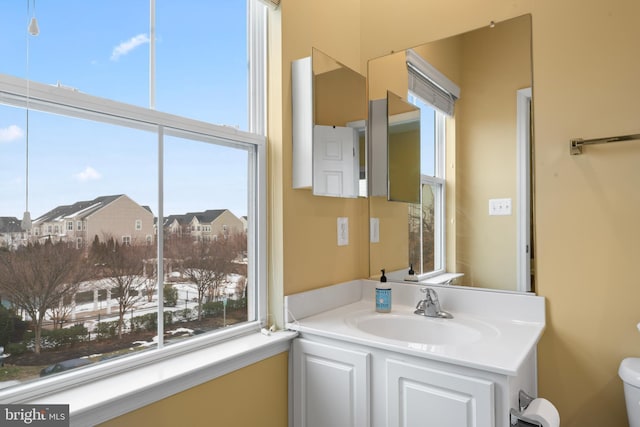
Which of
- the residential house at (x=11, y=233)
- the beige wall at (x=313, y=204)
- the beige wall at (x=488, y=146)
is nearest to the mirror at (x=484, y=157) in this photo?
the beige wall at (x=488, y=146)

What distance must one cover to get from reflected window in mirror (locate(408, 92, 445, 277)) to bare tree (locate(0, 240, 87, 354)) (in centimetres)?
139

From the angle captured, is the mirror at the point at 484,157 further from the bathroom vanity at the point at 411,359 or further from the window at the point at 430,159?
the bathroom vanity at the point at 411,359

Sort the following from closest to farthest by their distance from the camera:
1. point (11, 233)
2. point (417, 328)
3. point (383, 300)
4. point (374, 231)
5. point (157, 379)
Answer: point (11, 233) < point (157, 379) < point (417, 328) < point (383, 300) < point (374, 231)

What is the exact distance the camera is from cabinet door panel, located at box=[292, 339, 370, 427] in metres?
1.37

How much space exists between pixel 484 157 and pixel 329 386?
1151 mm

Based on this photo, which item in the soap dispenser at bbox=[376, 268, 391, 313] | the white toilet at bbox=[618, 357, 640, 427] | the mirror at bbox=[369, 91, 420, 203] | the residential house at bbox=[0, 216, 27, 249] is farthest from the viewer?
the mirror at bbox=[369, 91, 420, 203]

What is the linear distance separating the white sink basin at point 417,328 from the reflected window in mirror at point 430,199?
287mm

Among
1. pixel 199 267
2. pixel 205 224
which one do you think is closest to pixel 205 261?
pixel 199 267

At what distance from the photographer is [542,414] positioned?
113 centimetres

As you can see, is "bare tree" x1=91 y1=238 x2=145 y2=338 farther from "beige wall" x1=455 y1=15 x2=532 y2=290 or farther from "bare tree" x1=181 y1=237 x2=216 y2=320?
"beige wall" x1=455 y1=15 x2=532 y2=290

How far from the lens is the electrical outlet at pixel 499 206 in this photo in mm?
1637

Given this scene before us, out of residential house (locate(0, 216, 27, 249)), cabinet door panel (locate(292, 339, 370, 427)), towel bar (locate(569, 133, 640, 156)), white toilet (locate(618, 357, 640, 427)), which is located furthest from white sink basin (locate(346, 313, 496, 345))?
residential house (locate(0, 216, 27, 249))

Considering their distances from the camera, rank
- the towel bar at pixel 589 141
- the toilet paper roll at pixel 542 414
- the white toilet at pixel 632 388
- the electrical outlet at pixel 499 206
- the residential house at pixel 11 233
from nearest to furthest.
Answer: the residential house at pixel 11 233, the toilet paper roll at pixel 542 414, the white toilet at pixel 632 388, the towel bar at pixel 589 141, the electrical outlet at pixel 499 206

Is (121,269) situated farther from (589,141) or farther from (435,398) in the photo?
(589,141)
